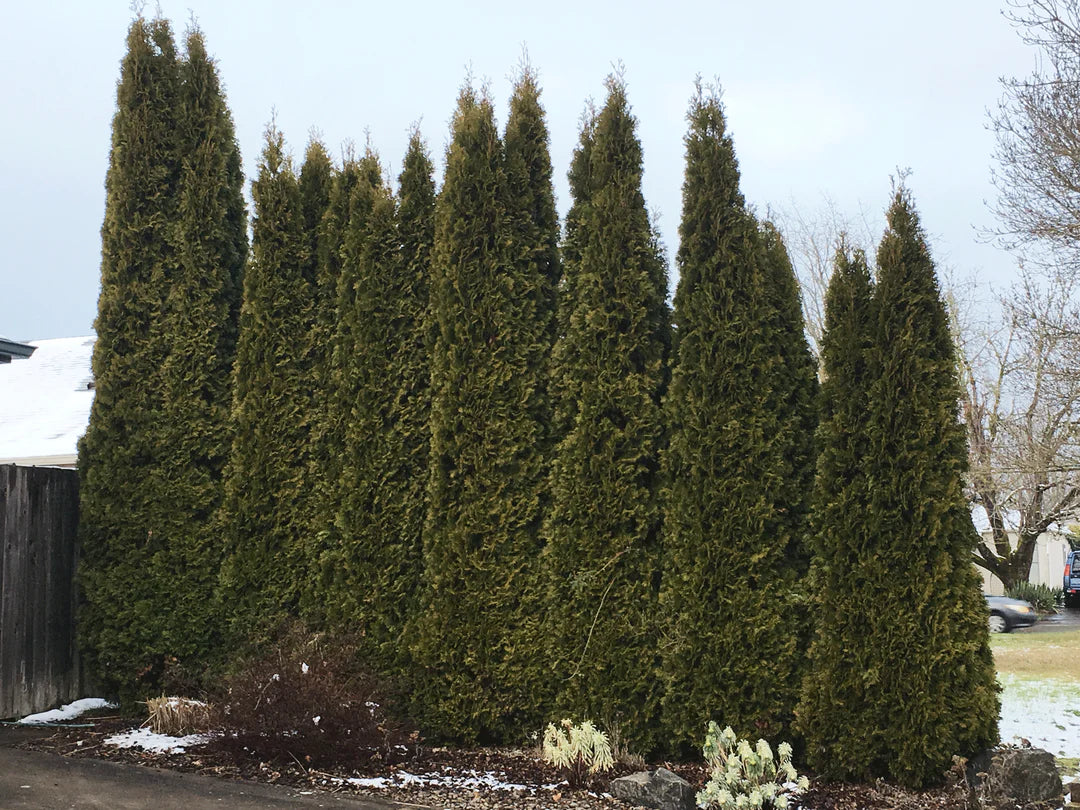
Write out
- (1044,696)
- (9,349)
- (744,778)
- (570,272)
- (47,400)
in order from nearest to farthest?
(744,778)
(570,272)
(1044,696)
(9,349)
(47,400)

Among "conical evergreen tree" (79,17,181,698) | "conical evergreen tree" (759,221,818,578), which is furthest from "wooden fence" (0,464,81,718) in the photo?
"conical evergreen tree" (759,221,818,578)

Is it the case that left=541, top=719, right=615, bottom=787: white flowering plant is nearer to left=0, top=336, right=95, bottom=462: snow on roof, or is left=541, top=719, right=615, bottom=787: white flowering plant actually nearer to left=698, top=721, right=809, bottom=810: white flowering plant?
left=698, top=721, right=809, bottom=810: white flowering plant

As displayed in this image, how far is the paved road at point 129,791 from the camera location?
4.42 metres

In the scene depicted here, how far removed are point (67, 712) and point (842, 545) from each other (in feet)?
19.9

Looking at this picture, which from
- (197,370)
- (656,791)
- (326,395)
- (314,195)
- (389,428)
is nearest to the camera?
(656,791)

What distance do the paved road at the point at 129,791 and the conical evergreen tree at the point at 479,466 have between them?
4.36 feet

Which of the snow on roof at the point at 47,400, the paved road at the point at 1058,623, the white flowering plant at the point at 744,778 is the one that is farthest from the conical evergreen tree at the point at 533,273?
the paved road at the point at 1058,623

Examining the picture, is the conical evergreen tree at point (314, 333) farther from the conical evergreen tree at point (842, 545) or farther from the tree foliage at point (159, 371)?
the conical evergreen tree at point (842, 545)

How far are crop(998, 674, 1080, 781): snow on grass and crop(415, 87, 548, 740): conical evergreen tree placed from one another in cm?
353

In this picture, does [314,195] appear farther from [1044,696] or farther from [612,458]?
[1044,696]

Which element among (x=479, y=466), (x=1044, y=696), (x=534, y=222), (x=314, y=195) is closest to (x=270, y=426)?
(x=479, y=466)

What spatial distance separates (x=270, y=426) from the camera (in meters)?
6.65

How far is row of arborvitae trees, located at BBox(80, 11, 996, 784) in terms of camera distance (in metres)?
5.18

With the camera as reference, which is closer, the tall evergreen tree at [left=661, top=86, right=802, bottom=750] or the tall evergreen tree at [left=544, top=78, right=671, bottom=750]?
the tall evergreen tree at [left=661, top=86, right=802, bottom=750]
